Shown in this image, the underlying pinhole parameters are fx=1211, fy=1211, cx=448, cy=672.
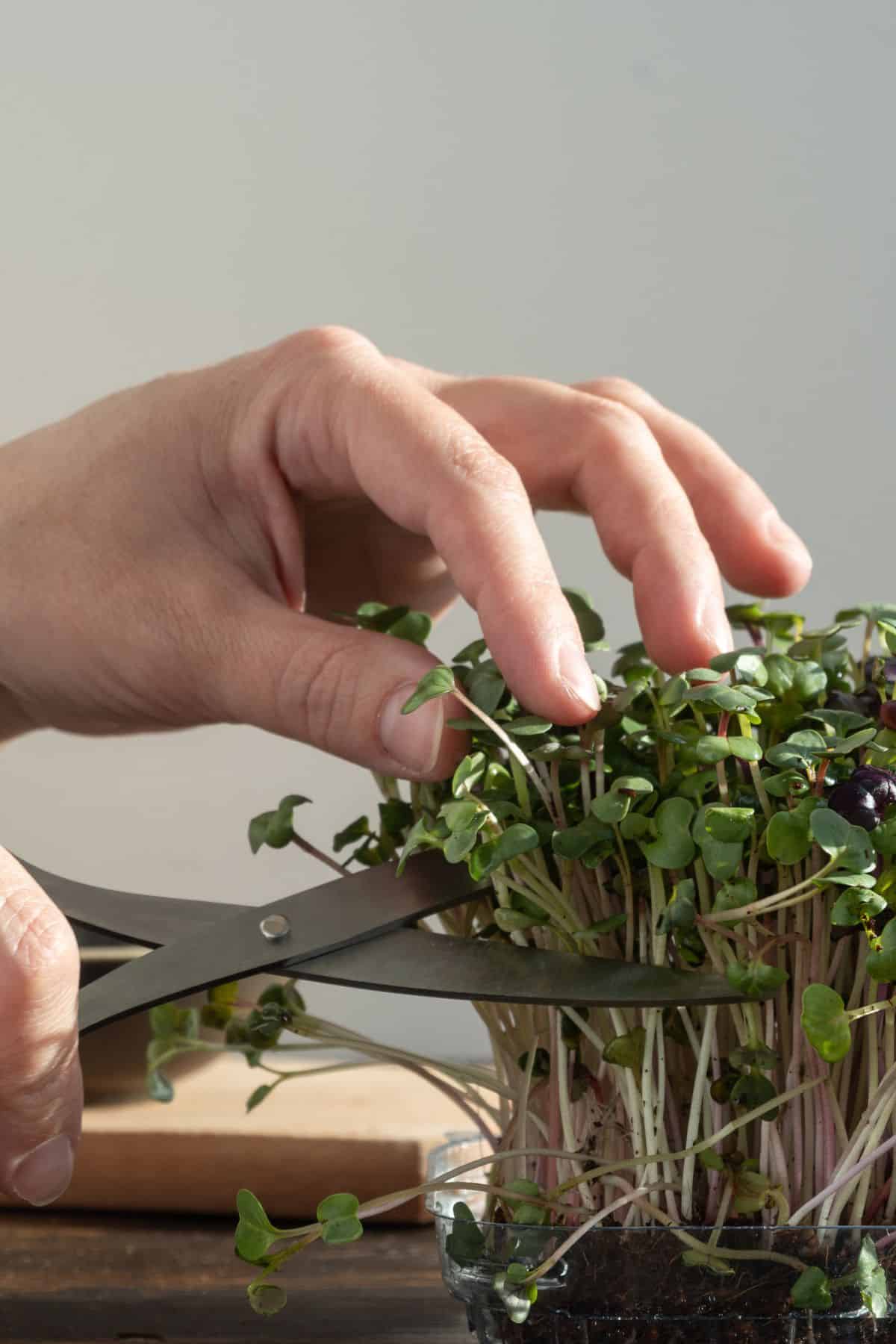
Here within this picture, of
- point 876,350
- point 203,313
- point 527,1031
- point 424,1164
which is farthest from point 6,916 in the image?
point 876,350

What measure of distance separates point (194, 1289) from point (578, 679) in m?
0.38

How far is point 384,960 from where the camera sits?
481 mm

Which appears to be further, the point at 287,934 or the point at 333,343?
the point at 333,343

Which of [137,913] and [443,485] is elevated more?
[443,485]

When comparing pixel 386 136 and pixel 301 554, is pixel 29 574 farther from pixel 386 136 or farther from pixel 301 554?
pixel 386 136

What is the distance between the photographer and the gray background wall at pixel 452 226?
1.80m

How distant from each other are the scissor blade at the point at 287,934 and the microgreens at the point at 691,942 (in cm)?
2

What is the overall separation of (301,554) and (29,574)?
0.64 feet

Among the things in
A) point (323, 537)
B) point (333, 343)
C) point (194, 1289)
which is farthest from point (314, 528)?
point (194, 1289)

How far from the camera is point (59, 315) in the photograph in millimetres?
1872

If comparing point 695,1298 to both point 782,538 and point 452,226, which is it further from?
point 452,226

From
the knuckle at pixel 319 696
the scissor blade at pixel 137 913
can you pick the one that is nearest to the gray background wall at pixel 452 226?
the knuckle at pixel 319 696

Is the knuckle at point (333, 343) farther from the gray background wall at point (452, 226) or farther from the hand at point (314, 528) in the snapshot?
the gray background wall at point (452, 226)

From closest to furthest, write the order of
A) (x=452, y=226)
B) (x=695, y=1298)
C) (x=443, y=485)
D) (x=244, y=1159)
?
(x=695, y=1298), (x=443, y=485), (x=244, y=1159), (x=452, y=226)
